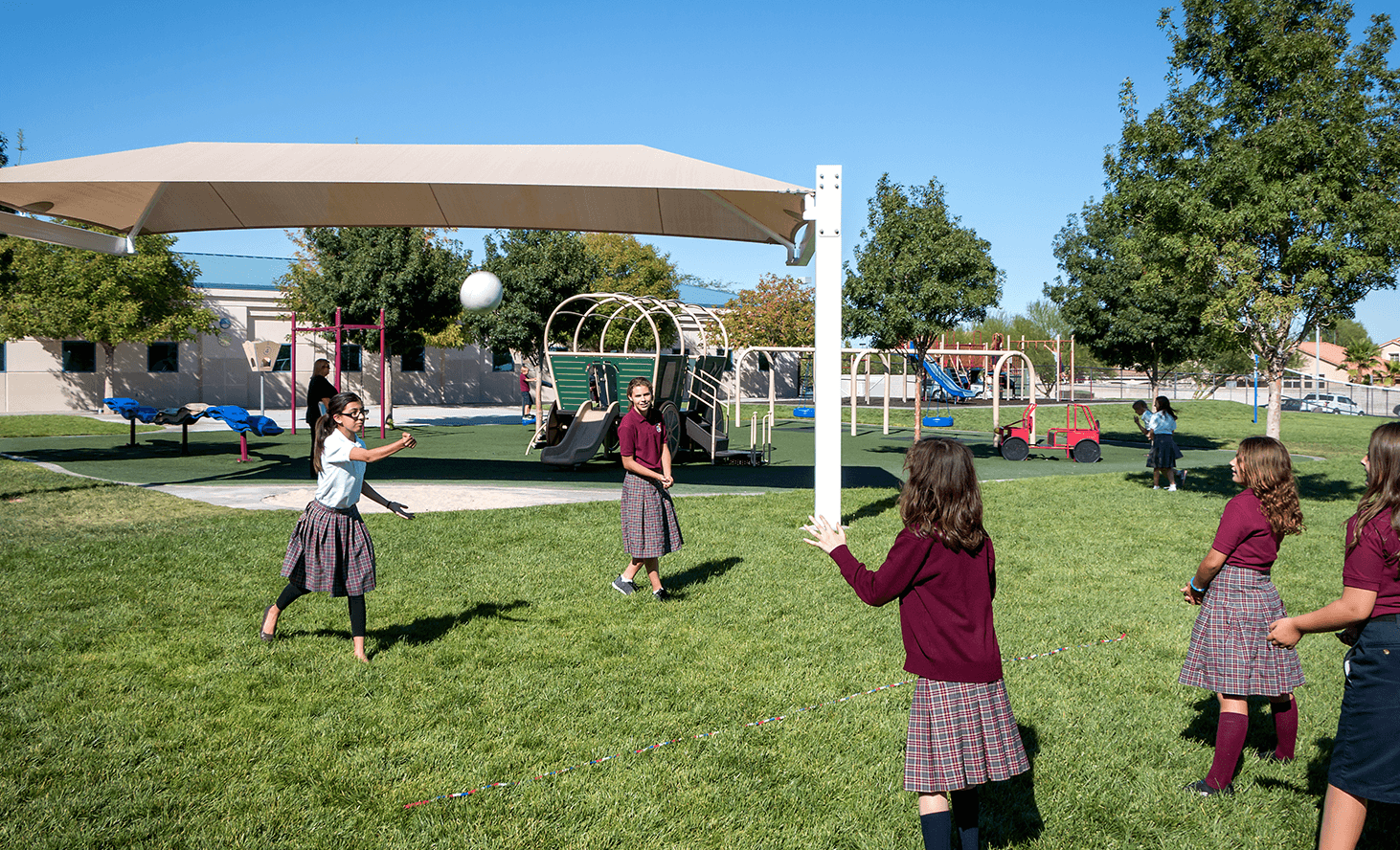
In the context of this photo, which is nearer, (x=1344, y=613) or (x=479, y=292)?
(x=1344, y=613)

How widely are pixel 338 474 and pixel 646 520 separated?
87.4 inches

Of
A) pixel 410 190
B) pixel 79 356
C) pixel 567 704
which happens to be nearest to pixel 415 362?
pixel 79 356

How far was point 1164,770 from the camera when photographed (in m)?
3.90

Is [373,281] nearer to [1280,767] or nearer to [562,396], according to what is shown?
[562,396]

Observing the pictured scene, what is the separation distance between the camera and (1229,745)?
3.65m

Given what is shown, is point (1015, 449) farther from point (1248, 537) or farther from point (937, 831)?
point (937, 831)

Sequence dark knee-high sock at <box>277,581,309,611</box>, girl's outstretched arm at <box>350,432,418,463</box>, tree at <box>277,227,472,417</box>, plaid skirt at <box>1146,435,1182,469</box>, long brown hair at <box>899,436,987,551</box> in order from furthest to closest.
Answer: tree at <box>277,227,472,417</box> → plaid skirt at <box>1146,435,1182,469</box> → dark knee-high sock at <box>277,581,309,611</box> → girl's outstretched arm at <box>350,432,418,463</box> → long brown hair at <box>899,436,987,551</box>

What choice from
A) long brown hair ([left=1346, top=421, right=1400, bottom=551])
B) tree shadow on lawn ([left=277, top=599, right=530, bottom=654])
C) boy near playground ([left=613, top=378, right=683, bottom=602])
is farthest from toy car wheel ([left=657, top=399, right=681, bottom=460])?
long brown hair ([left=1346, top=421, right=1400, bottom=551])

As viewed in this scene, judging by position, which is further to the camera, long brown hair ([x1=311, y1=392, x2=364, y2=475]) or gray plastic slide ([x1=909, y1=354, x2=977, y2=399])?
gray plastic slide ([x1=909, y1=354, x2=977, y2=399])

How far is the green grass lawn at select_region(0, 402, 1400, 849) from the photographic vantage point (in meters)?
3.41

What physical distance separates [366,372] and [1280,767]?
130ft

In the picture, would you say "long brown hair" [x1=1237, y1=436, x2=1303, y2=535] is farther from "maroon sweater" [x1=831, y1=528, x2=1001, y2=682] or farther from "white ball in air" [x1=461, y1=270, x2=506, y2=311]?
"white ball in air" [x1=461, y1=270, x2=506, y2=311]

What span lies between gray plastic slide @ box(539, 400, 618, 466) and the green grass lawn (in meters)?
5.91

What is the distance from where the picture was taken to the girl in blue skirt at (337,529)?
5051 mm
